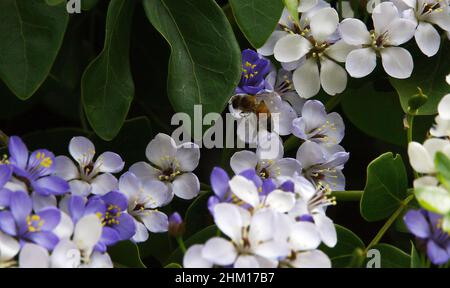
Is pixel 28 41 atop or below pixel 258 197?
atop

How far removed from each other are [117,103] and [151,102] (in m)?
0.23

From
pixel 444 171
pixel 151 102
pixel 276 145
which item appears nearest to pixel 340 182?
pixel 276 145

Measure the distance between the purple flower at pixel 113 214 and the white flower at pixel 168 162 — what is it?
101 millimetres

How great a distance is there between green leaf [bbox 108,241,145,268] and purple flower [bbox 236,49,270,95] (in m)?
0.25

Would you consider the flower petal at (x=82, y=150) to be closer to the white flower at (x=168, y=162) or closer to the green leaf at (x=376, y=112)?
the white flower at (x=168, y=162)

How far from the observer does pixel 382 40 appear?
3.77 feet

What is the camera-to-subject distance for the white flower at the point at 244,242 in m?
0.90

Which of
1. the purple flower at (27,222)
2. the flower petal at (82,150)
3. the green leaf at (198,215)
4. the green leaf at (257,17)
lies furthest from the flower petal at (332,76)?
the purple flower at (27,222)

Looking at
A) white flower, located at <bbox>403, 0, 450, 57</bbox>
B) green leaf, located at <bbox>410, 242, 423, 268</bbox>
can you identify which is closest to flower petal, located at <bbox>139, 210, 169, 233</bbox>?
green leaf, located at <bbox>410, 242, 423, 268</bbox>

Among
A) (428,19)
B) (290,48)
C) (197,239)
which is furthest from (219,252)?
(428,19)

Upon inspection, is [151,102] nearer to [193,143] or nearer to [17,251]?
[193,143]

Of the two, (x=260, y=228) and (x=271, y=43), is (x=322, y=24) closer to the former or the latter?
(x=271, y=43)

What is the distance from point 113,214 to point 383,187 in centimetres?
34
